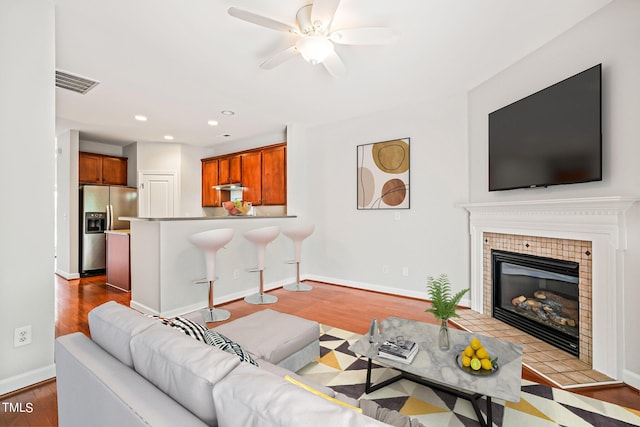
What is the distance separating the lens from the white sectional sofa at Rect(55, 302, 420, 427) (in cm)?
73

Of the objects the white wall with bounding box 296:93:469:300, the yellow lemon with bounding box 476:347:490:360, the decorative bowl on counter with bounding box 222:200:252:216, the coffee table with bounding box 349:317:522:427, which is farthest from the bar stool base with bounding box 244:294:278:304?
the yellow lemon with bounding box 476:347:490:360

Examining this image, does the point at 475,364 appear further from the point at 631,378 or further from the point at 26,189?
the point at 26,189

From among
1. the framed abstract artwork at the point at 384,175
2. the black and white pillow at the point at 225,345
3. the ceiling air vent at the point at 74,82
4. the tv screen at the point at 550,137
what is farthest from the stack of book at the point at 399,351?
the ceiling air vent at the point at 74,82

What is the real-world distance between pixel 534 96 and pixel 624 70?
0.65 meters

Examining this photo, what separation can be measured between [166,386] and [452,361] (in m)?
1.51

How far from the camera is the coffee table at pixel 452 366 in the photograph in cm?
153

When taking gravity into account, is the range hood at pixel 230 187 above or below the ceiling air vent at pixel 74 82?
below

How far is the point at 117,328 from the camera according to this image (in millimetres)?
1227

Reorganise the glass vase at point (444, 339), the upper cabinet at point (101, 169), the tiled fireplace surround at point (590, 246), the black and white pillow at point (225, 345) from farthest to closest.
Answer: the upper cabinet at point (101, 169), the tiled fireplace surround at point (590, 246), the glass vase at point (444, 339), the black and white pillow at point (225, 345)

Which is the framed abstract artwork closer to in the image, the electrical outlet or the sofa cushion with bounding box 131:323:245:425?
the sofa cushion with bounding box 131:323:245:425

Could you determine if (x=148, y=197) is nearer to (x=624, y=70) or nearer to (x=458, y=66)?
(x=458, y=66)

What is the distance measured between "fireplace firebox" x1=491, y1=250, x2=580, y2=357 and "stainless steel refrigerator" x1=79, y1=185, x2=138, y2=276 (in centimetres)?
600

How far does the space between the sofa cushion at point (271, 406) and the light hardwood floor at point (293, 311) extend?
1681mm

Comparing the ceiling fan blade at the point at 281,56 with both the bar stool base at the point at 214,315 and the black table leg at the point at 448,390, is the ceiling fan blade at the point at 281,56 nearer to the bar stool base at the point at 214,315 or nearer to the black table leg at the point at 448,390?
the black table leg at the point at 448,390
